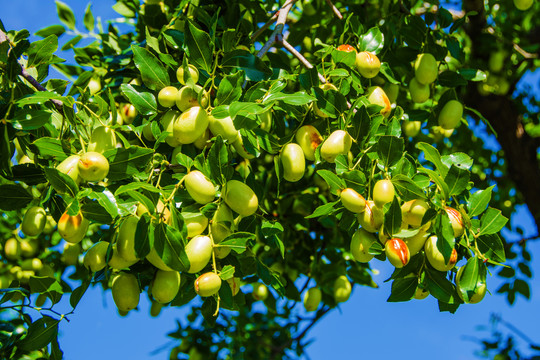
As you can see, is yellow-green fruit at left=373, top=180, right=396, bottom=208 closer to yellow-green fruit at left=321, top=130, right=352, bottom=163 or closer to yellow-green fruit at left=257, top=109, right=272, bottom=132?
yellow-green fruit at left=321, top=130, right=352, bottom=163

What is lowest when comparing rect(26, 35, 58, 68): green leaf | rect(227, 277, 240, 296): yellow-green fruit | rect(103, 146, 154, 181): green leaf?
rect(227, 277, 240, 296): yellow-green fruit

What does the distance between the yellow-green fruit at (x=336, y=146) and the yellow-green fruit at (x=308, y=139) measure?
0.29ft

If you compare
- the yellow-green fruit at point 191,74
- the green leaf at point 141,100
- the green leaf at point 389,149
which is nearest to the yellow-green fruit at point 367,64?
the green leaf at point 389,149

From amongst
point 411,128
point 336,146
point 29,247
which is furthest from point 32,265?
point 411,128

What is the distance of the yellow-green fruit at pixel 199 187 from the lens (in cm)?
133

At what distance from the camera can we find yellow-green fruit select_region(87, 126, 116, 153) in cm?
145

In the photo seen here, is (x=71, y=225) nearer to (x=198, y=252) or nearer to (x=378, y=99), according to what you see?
(x=198, y=252)

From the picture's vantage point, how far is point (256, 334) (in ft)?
11.4

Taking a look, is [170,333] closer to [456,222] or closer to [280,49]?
[280,49]

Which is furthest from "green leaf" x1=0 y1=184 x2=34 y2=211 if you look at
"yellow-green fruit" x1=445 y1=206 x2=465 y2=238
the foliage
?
"yellow-green fruit" x1=445 y1=206 x2=465 y2=238

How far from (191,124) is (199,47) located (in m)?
0.27

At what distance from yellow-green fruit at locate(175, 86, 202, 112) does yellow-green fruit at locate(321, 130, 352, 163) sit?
365 mm

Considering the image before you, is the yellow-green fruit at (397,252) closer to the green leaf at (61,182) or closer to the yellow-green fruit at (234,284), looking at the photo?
the yellow-green fruit at (234,284)

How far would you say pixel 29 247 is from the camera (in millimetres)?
2555
